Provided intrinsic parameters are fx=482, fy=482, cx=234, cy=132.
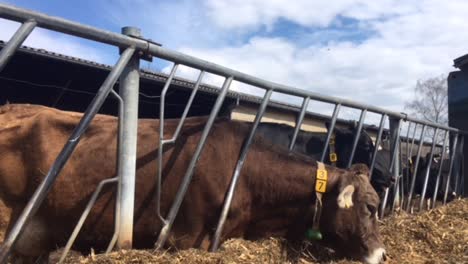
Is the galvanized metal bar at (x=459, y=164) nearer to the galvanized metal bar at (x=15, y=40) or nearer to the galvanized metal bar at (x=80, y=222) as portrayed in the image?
the galvanized metal bar at (x=80, y=222)

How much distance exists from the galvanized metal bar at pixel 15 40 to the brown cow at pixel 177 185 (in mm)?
1350

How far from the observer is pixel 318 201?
4.12 metres

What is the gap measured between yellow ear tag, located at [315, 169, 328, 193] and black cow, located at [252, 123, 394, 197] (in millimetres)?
2374

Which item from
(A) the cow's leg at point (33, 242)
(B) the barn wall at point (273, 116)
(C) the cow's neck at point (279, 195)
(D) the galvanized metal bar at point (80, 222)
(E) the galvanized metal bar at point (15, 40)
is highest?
(B) the barn wall at point (273, 116)

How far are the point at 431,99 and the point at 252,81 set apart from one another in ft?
138

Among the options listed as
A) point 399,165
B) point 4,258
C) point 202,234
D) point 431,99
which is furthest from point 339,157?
point 431,99

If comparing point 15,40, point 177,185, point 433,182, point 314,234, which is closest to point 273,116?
point 433,182

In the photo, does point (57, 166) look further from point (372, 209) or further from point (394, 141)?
point (394, 141)

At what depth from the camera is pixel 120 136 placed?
319cm

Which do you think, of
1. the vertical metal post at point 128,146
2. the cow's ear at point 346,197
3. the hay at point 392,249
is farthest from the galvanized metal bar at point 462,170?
the vertical metal post at point 128,146

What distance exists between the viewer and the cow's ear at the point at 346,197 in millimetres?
4061

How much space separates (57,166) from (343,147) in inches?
235

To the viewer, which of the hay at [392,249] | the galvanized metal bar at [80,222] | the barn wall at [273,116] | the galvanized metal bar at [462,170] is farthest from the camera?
the barn wall at [273,116]

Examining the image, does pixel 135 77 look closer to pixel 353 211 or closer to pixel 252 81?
pixel 252 81
